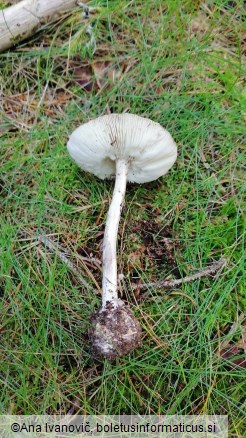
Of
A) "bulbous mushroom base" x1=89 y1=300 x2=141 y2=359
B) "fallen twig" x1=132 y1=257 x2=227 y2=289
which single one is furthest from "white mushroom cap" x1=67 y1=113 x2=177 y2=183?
"bulbous mushroom base" x1=89 y1=300 x2=141 y2=359

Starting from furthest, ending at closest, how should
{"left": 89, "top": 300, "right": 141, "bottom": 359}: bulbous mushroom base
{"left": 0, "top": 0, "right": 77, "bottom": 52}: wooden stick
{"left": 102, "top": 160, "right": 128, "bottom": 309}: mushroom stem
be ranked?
{"left": 0, "top": 0, "right": 77, "bottom": 52}: wooden stick, {"left": 102, "top": 160, "right": 128, "bottom": 309}: mushroom stem, {"left": 89, "top": 300, "right": 141, "bottom": 359}: bulbous mushroom base

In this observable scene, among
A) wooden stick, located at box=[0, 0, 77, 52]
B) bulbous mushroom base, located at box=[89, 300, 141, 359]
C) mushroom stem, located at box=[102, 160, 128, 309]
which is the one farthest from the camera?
wooden stick, located at box=[0, 0, 77, 52]

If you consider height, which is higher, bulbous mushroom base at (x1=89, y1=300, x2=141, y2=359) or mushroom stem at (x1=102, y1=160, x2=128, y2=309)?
mushroom stem at (x1=102, y1=160, x2=128, y2=309)

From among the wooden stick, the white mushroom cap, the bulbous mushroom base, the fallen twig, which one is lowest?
the bulbous mushroom base

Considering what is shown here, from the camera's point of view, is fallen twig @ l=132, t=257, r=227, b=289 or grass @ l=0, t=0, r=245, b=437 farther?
fallen twig @ l=132, t=257, r=227, b=289

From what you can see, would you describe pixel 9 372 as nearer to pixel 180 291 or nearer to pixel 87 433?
pixel 87 433

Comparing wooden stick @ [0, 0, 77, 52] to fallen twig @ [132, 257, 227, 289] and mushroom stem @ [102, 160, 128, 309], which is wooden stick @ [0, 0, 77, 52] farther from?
fallen twig @ [132, 257, 227, 289]

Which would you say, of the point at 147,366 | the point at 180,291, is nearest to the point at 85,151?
the point at 180,291

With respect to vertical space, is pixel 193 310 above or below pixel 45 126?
below
